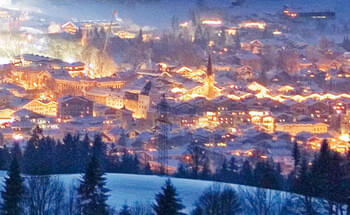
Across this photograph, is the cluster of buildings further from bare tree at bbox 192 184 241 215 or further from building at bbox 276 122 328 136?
bare tree at bbox 192 184 241 215

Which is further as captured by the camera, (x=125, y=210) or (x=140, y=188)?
(x=140, y=188)

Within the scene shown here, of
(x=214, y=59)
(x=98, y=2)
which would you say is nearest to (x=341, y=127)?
(x=214, y=59)

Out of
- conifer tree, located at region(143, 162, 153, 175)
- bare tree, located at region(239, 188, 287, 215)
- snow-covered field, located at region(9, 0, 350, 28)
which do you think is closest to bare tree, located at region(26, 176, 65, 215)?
bare tree, located at region(239, 188, 287, 215)

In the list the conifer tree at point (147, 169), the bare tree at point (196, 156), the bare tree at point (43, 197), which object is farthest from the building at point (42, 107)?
the bare tree at point (43, 197)

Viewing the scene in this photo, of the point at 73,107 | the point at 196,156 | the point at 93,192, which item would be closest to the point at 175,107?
the point at 73,107

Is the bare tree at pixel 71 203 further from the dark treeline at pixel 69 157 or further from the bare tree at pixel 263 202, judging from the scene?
the dark treeline at pixel 69 157

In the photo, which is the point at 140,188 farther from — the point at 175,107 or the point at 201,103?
the point at 201,103

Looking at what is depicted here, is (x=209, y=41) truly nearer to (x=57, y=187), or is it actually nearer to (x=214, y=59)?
(x=214, y=59)
